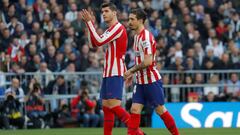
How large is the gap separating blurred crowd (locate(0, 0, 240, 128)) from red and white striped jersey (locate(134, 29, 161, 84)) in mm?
7243

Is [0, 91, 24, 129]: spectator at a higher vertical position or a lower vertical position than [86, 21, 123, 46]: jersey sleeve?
lower

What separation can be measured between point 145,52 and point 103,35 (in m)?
0.74

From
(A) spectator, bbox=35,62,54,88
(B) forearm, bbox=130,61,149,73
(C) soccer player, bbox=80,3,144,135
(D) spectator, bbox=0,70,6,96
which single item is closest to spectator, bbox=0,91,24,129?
(D) spectator, bbox=0,70,6,96

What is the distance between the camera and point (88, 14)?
46.7 feet

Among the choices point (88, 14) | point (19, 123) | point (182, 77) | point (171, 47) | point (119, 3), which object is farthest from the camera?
point (119, 3)

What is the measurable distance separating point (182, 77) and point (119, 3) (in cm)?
457

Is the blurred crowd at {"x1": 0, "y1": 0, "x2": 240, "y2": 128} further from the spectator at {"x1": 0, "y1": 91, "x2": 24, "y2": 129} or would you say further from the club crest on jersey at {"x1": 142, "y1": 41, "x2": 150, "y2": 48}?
the club crest on jersey at {"x1": 142, "y1": 41, "x2": 150, "y2": 48}

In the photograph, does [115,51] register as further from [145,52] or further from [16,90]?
[16,90]

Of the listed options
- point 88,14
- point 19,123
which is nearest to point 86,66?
point 19,123

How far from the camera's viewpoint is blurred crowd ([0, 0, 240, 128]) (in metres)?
22.1

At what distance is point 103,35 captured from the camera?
47.2 feet

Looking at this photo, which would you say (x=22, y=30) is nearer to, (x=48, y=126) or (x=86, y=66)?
(x=86, y=66)

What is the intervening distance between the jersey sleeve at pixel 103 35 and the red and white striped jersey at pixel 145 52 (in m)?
0.34

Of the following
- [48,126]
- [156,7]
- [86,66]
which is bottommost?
[48,126]
